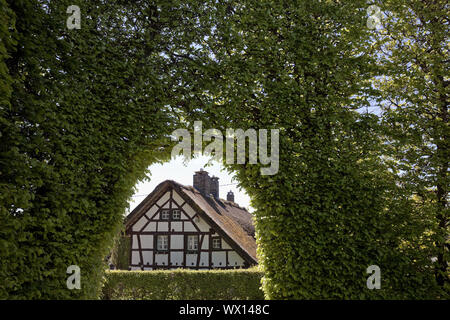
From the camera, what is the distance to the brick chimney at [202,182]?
20.1 m

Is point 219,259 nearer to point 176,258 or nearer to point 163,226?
point 176,258

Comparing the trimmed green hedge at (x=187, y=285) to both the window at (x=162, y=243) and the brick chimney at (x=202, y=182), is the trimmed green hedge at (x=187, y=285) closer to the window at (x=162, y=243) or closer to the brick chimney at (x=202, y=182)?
the window at (x=162, y=243)

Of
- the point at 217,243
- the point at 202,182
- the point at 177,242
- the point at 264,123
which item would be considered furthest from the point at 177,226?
the point at 264,123

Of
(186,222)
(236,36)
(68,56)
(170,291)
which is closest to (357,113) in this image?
(236,36)

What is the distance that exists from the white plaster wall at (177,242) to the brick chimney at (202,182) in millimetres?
4769

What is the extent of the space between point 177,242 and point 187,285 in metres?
3.31

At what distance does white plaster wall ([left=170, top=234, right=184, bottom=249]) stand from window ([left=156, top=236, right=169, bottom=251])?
0.94 feet

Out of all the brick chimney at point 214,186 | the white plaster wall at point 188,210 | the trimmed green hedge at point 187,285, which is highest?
the brick chimney at point 214,186

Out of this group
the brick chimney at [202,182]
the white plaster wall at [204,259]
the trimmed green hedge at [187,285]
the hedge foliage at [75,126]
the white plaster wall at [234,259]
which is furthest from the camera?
the brick chimney at [202,182]

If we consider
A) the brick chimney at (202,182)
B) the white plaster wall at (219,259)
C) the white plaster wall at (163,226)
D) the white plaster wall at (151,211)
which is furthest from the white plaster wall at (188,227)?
the brick chimney at (202,182)

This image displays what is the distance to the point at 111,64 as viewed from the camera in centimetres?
578

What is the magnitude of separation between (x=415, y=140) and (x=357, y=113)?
1148 mm

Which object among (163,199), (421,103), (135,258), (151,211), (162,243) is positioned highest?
(421,103)

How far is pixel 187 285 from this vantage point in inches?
486
